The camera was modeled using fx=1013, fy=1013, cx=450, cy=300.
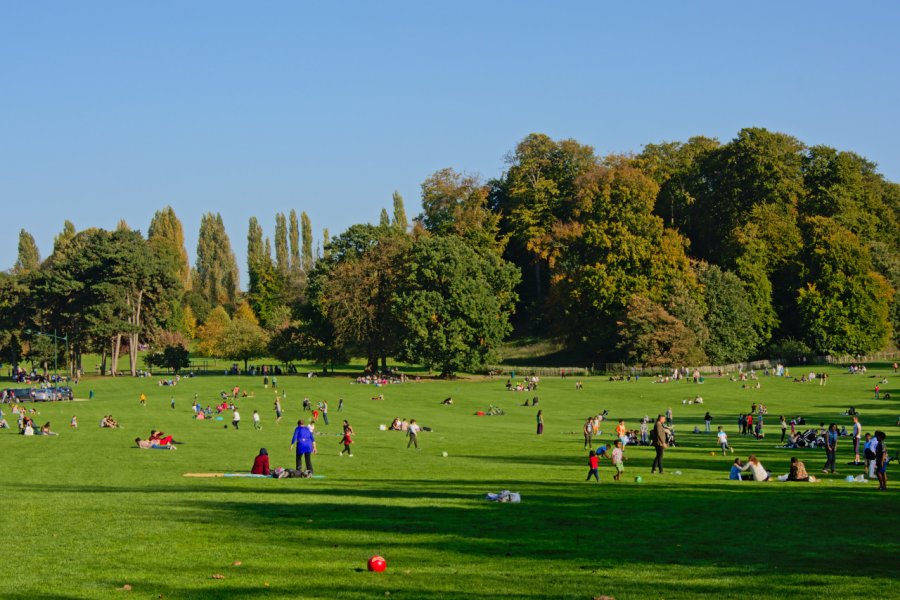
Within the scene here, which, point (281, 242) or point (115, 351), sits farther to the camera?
point (281, 242)

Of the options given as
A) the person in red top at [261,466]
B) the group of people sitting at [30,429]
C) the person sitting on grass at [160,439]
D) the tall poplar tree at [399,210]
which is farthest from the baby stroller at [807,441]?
the tall poplar tree at [399,210]

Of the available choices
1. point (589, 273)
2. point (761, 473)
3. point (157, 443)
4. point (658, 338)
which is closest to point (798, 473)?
point (761, 473)

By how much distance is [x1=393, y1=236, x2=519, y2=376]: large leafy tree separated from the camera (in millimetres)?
99250

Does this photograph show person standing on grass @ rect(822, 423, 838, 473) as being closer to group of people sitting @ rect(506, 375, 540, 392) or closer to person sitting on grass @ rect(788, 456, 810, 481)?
person sitting on grass @ rect(788, 456, 810, 481)

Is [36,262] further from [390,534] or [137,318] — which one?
[390,534]

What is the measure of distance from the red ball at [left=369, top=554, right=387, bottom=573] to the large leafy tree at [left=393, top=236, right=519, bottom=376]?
80.1 m

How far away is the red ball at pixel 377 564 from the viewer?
1792cm

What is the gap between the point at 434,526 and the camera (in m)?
22.4

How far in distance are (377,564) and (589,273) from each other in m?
90.3

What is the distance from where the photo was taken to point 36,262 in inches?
7598

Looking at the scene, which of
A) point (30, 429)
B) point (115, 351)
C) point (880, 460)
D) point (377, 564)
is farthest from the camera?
point (115, 351)

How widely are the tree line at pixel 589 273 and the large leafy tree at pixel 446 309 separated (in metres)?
0.21

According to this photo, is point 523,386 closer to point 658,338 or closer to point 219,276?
point 658,338

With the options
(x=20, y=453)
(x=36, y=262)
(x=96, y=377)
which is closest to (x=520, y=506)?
(x=20, y=453)
